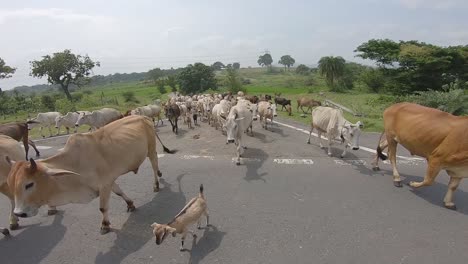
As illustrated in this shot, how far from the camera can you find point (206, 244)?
5.32 m

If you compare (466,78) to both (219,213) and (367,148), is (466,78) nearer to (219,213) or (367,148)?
(367,148)

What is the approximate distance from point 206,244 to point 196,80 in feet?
163

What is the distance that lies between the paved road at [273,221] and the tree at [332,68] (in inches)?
1425

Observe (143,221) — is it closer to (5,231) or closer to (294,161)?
(5,231)

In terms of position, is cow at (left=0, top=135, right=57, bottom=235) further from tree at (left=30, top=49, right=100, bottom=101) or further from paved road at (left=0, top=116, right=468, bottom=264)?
tree at (left=30, top=49, right=100, bottom=101)

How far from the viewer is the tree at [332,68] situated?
43.4m

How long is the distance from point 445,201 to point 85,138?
6938 millimetres

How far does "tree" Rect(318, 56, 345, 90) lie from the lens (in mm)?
43438

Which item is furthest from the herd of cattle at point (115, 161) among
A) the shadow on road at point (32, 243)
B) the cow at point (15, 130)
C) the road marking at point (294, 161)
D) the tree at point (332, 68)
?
the tree at point (332, 68)

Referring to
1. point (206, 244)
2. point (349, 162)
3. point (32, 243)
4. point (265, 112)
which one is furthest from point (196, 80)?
point (206, 244)

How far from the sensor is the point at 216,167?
9.34 metres

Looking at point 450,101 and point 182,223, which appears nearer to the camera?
point 182,223

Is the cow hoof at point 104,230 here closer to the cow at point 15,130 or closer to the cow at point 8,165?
the cow at point 8,165

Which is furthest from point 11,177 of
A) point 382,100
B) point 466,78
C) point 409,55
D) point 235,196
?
point 466,78
